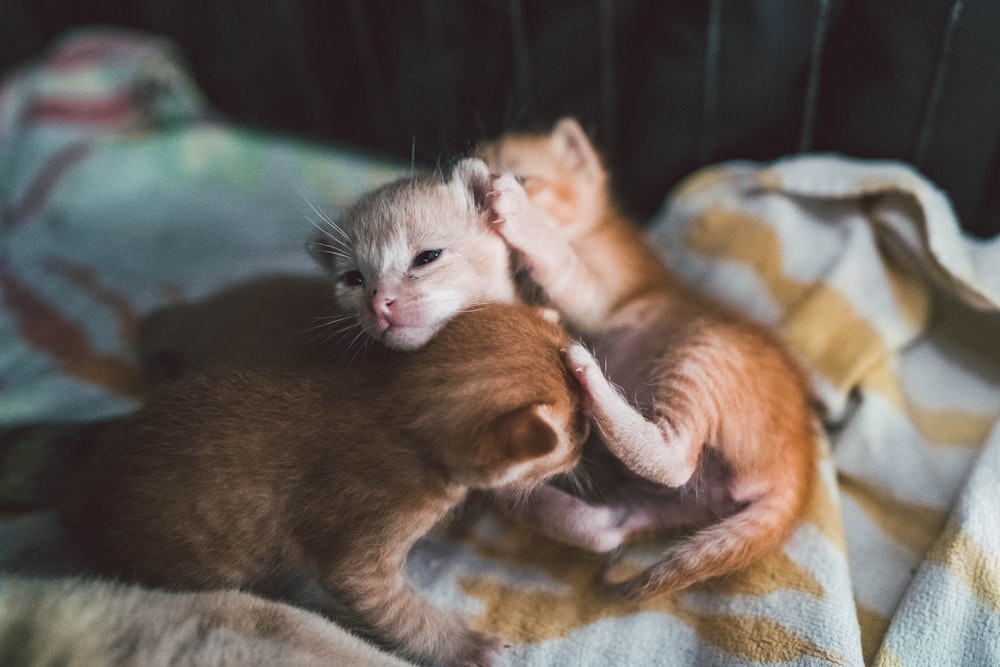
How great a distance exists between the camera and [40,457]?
1434 mm

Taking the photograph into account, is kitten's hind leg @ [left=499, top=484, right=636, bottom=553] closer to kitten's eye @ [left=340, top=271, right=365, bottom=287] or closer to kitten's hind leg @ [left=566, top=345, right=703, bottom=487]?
kitten's hind leg @ [left=566, top=345, right=703, bottom=487]

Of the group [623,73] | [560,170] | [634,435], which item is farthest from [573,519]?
[623,73]

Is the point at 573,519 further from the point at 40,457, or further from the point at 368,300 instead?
the point at 40,457

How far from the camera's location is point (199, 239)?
2.30m

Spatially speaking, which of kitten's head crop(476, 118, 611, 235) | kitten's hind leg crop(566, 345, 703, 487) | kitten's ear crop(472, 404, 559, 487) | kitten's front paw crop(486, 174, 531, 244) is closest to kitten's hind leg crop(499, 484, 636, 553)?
kitten's hind leg crop(566, 345, 703, 487)

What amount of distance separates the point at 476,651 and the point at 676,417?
1.71 ft

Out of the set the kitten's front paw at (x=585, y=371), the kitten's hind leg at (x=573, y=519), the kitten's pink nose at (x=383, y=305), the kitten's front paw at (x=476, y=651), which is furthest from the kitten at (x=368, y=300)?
the kitten's front paw at (x=476, y=651)

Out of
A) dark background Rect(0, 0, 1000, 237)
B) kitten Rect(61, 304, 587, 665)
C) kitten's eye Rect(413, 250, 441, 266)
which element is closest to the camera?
kitten Rect(61, 304, 587, 665)

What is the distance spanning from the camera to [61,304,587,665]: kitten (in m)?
1.12

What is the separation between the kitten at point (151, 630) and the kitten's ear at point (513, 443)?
0.33 metres

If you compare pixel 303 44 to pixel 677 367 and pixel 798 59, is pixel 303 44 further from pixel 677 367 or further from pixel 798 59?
pixel 677 367

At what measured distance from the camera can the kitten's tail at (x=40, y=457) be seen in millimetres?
1401

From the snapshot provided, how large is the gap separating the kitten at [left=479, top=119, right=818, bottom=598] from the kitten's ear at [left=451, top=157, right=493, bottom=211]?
0.19 ft

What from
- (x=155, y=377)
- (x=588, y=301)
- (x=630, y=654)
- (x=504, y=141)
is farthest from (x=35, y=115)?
(x=630, y=654)
